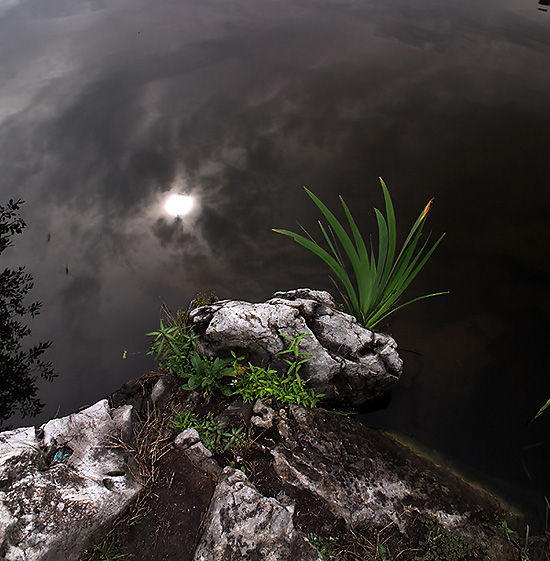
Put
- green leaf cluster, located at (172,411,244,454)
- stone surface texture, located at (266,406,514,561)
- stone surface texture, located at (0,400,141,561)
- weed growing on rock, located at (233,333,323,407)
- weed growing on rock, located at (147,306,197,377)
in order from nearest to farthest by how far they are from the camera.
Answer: stone surface texture, located at (0,400,141,561) < stone surface texture, located at (266,406,514,561) < green leaf cluster, located at (172,411,244,454) < weed growing on rock, located at (233,333,323,407) < weed growing on rock, located at (147,306,197,377)

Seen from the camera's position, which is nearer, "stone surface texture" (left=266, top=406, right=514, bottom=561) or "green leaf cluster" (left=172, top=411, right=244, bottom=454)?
"stone surface texture" (left=266, top=406, right=514, bottom=561)

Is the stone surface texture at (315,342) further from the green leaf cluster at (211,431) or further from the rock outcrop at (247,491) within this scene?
the green leaf cluster at (211,431)

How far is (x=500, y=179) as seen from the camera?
3.33 metres

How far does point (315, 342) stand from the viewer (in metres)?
2.06

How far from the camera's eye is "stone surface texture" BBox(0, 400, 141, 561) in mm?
1435

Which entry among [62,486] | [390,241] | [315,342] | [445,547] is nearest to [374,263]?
[390,241]

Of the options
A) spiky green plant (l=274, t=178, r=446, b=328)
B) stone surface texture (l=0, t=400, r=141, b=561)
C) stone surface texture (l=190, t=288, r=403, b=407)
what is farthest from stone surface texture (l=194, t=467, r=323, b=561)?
spiky green plant (l=274, t=178, r=446, b=328)

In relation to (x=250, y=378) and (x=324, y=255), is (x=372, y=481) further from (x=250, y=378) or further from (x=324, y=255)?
(x=324, y=255)

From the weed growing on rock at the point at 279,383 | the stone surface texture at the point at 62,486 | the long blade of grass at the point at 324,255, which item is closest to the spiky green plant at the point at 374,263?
the long blade of grass at the point at 324,255

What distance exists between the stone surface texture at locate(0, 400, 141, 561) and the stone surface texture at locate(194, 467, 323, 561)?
0.39 m

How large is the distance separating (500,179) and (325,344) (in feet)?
7.60

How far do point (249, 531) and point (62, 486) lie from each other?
29.8 inches

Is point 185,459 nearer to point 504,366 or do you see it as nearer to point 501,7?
point 504,366

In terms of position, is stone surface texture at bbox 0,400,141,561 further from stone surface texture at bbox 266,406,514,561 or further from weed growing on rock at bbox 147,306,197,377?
stone surface texture at bbox 266,406,514,561
